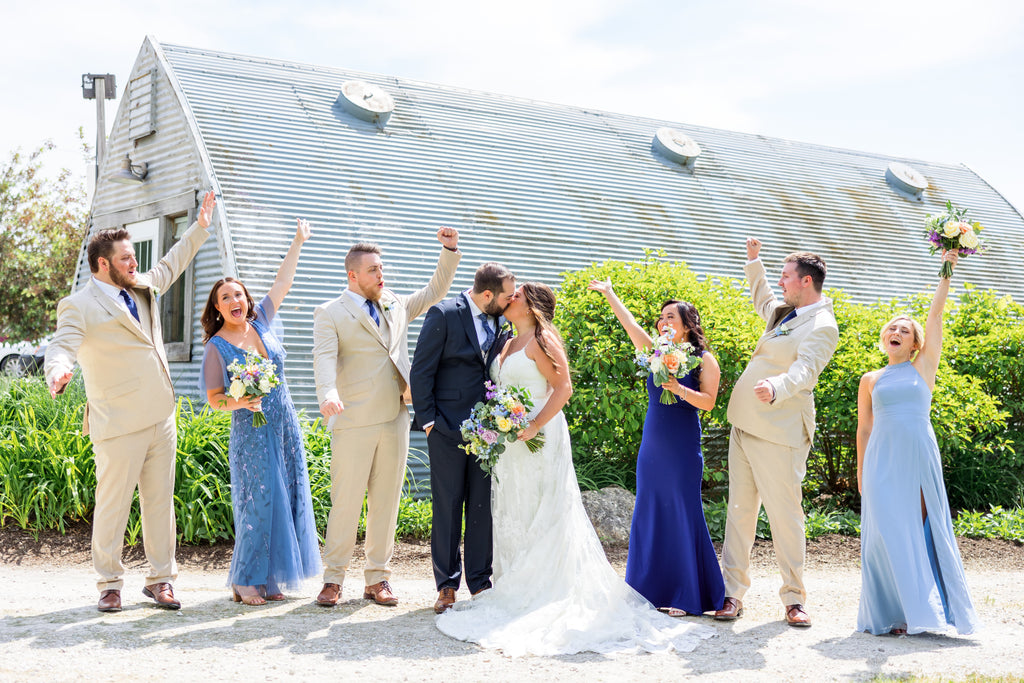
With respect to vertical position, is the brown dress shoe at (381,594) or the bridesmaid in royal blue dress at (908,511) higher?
the bridesmaid in royal blue dress at (908,511)

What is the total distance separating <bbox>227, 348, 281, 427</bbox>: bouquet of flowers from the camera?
5.69m

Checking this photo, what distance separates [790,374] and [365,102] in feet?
27.6

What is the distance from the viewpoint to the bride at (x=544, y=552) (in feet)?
17.1

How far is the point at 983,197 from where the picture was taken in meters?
19.0

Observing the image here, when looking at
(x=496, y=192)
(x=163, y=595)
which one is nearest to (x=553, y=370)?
(x=163, y=595)

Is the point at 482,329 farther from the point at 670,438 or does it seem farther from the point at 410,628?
the point at 410,628

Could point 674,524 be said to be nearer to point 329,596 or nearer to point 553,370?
point 553,370

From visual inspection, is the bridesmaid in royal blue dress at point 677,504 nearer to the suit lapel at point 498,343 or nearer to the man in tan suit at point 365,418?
the suit lapel at point 498,343

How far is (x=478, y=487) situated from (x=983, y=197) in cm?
1680

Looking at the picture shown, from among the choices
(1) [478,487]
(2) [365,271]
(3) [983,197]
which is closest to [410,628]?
(1) [478,487]

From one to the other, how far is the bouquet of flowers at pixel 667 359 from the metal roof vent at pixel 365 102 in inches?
304

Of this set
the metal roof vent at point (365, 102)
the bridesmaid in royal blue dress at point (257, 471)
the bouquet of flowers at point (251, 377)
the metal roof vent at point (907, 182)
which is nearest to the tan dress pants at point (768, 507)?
the bridesmaid in royal blue dress at point (257, 471)

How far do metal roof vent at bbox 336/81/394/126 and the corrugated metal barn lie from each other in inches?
1.0

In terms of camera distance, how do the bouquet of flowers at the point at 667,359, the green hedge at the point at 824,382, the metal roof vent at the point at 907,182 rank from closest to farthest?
the bouquet of flowers at the point at 667,359 < the green hedge at the point at 824,382 < the metal roof vent at the point at 907,182
